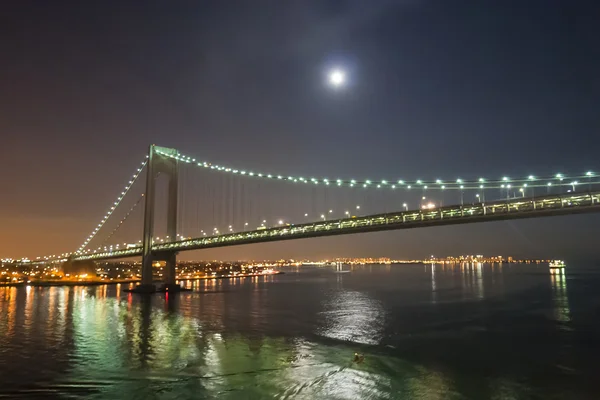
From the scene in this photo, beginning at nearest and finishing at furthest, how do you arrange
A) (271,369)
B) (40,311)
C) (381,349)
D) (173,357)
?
1. (271,369)
2. (173,357)
3. (381,349)
4. (40,311)

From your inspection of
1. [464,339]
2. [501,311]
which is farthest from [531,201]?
[464,339]

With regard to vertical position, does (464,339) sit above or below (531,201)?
below

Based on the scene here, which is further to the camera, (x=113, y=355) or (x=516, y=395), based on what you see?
(x=113, y=355)

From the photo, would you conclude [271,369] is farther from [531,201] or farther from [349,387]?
[531,201]

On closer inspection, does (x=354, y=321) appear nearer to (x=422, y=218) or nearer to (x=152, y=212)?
(x=422, y=218)

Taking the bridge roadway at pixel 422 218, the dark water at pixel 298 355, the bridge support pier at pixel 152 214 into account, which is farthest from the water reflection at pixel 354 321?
the bridge support pier at pixel 152 214

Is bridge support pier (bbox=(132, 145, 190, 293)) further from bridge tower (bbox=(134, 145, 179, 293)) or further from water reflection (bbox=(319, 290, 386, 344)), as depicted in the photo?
water reflection (bbox=(319, 290, 386, 344))

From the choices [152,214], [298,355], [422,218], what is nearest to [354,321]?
[298,355]
